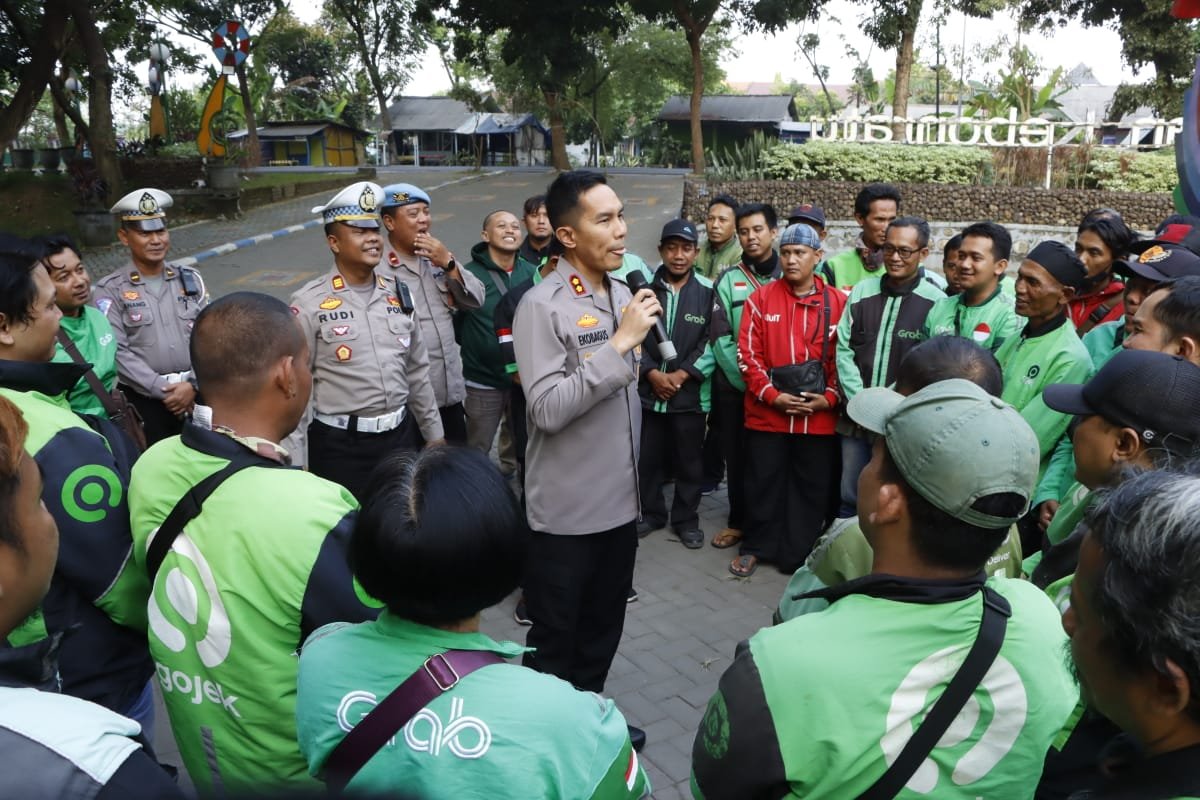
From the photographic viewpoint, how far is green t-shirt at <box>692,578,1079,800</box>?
4.55 feet

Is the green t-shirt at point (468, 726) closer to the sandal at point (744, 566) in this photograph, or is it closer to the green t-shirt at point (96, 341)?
the green t-shirt at point (96, 341)

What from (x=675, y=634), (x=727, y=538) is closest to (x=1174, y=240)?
(x=727, y=538)

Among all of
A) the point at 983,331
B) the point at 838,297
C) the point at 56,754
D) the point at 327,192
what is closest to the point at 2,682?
the point at 56,754

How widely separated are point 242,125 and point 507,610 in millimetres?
45939

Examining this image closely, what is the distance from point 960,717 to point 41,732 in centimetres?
131

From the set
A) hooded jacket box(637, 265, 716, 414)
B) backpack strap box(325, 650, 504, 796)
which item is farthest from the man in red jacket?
backpack strap box(325, 650, 504, 796)

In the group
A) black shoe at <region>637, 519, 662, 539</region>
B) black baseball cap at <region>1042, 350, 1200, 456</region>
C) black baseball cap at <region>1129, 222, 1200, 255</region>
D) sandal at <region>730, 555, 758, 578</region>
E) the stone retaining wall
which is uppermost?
the stone retaining wall

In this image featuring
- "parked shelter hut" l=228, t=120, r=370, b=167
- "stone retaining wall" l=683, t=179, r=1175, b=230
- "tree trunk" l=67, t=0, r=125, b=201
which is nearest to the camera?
"stone retaining wall" l=683, t=179, r=1175, b=230

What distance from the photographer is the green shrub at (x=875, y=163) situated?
1326 cm

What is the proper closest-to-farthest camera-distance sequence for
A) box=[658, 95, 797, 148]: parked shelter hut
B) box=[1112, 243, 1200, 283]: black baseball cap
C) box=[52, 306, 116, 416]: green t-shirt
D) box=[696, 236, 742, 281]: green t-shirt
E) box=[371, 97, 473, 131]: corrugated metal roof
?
box=[1112, 243, 1200, 283]: black baseball cap < box=[52, 306, 116, 416]: green t-shirt < box=[696, 236, 742, 281]: green t-shirt < box=[658, 95, 797, 148]: parked shelter hut < box=[371, 97, 473, 131]: corrugated metal roof

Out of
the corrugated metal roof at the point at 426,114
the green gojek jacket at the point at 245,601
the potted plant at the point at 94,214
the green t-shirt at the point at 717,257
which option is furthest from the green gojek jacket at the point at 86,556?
the corrugated metal roof at the point at 426,114

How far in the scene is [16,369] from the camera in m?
2.22

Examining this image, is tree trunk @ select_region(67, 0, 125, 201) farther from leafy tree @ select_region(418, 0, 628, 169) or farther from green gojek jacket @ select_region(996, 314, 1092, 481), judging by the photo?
green gojek jacket @ select_region(996, 314, 1092, 481)

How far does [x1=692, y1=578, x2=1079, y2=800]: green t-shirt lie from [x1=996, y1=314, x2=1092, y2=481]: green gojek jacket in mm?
2249
